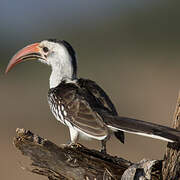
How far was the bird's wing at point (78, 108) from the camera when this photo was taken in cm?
584

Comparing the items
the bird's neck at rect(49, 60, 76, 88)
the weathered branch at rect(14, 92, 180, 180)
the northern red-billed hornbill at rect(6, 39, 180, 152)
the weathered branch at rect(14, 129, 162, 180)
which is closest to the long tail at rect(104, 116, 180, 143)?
the northern red-billed hornbill at rect(6, 39, 180, 152)

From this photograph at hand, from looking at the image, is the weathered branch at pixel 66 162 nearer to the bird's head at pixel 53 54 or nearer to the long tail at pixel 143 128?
the long tail at pixel 143 128

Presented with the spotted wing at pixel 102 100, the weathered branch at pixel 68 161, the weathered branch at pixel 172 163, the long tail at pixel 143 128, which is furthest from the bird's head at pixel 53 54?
the weathered branch at pixel 172 163

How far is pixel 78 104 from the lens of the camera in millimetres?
6121

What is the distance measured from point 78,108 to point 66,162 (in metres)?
1.04

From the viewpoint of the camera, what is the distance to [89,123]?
19.4ft

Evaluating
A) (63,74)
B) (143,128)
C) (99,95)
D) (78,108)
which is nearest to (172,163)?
(143,128)

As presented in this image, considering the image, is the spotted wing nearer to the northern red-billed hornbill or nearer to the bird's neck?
the northern red-billed hornbill

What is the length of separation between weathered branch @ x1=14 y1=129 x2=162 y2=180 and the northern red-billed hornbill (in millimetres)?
357

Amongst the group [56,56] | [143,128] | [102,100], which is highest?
[56,56]

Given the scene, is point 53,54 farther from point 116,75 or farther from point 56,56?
point 116,75

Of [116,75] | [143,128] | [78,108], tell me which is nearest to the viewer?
[143,128]

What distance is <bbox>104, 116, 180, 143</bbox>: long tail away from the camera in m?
4.86

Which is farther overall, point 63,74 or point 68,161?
point 63,74
